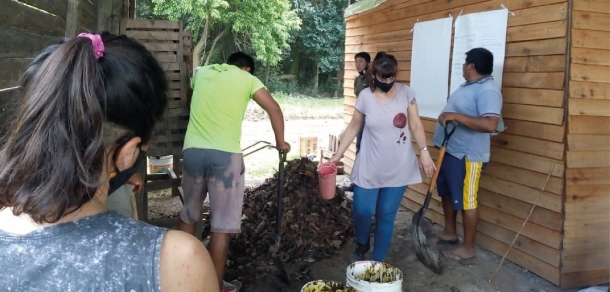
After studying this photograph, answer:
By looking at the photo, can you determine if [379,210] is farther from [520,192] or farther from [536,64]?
[536,64]

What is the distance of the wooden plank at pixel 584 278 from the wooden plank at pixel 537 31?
201 centimetres

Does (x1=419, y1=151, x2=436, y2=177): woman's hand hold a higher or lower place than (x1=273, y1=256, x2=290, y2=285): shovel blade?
higher

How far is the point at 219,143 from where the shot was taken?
3443mm

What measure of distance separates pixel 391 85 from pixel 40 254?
10.5ft

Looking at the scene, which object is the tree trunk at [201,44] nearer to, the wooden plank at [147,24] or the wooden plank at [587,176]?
the wooden plank at [147,24]

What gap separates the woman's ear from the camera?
1014 millimetres

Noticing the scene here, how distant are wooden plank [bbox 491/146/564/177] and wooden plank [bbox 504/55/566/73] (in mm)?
760

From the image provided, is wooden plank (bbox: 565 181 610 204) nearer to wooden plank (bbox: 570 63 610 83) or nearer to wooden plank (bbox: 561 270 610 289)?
wooden plank (bbox: 561 270 610 289)

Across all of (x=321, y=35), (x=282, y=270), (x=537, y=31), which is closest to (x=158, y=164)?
(x=282, y=270)

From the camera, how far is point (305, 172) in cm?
563

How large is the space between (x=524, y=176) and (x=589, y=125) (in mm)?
695

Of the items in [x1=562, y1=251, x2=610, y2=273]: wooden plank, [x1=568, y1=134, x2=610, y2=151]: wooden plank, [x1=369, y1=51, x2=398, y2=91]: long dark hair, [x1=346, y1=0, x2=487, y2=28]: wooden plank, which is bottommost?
[x1=562, y1=251, x2=610, y2=273]: wooden plank

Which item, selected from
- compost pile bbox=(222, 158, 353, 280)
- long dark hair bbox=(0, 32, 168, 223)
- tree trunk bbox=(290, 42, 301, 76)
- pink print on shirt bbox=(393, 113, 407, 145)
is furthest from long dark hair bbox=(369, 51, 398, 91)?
tree trunk bbox=(290, 42, 301, 76)

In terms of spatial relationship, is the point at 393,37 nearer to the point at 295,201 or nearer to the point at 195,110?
the point at 295,201
